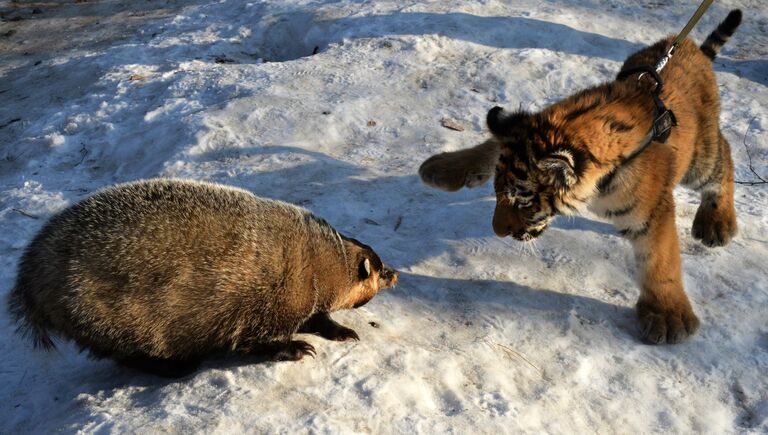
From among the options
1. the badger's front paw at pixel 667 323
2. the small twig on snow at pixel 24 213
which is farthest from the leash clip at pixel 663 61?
the small twig on snow at pixel 24 213

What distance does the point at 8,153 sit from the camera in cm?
763

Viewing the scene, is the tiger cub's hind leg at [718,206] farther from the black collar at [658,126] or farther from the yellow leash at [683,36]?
the black collar at [658,126]

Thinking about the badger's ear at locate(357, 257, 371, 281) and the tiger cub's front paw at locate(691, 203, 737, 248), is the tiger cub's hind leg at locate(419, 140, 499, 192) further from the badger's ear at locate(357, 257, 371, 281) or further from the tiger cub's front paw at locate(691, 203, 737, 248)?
the tiger cub's front paw at locate(691, 203, 737, 248)

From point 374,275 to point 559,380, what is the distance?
145cm

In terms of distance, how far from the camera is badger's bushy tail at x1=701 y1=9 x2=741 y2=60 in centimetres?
589

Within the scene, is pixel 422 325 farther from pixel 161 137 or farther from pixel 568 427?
pixel 161 137

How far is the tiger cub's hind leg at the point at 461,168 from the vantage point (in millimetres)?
5973

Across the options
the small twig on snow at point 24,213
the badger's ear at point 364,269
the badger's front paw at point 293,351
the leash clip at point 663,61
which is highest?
the leash clip at point 663,61

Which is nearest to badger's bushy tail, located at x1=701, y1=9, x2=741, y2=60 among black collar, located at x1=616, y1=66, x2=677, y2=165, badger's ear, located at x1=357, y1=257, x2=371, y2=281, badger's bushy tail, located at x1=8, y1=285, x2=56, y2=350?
black collar, located at x1=616, y1=66, x2=677, y2=165

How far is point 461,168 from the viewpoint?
6043 mm

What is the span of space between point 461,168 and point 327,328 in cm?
220

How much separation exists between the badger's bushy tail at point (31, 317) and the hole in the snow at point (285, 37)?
20.2 feet

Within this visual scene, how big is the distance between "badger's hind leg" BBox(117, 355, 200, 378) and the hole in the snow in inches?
246

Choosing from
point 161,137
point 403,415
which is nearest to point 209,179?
point 161,137
